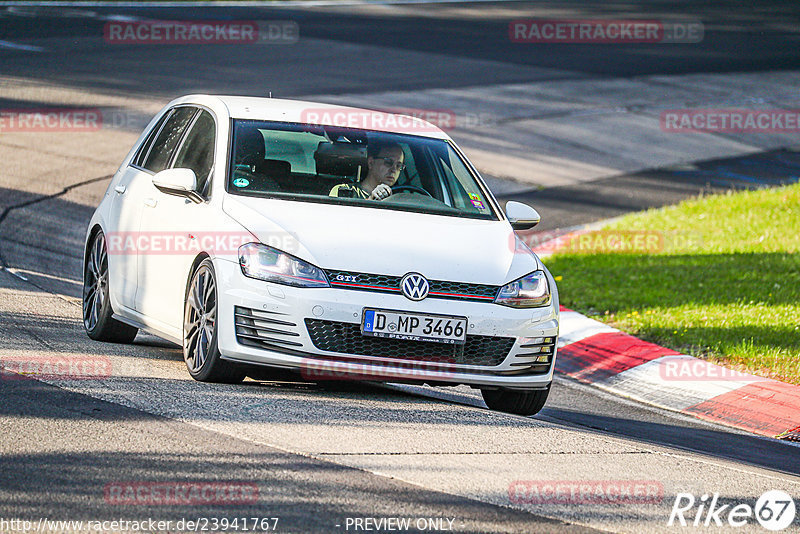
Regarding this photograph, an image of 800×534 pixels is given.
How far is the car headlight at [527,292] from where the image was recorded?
6.98 meters

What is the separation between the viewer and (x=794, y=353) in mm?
9695

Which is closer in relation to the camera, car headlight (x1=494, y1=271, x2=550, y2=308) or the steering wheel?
car headlight (x1=494, y1=271, x2=550, y2=308)

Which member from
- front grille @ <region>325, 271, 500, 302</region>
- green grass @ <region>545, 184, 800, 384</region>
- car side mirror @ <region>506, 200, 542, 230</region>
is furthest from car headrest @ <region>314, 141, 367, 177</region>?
green grass @ <region>545, 184, 800, 384</region>

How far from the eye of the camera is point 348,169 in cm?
791

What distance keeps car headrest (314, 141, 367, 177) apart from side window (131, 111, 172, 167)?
1439 mm

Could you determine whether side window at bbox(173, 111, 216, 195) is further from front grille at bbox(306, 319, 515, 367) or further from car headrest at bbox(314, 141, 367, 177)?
front grille at bbox(306, 319, 515, 367)

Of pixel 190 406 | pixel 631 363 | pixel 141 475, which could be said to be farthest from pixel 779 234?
pixel 141 475

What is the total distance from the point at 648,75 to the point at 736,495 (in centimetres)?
2390

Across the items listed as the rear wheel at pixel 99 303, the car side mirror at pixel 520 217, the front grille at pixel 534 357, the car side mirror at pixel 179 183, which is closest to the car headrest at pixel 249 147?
the car side mirror at pixel 179 183

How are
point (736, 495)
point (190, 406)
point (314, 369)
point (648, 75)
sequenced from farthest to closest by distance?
point (648, 75) < point (314, 369) < point (190, 406) < point (736, 495)

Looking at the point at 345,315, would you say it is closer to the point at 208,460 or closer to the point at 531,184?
the point at 208,460

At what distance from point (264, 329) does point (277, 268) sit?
1.10 ft

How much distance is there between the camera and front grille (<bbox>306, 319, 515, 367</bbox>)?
6.67 metres

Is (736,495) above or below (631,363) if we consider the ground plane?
above
